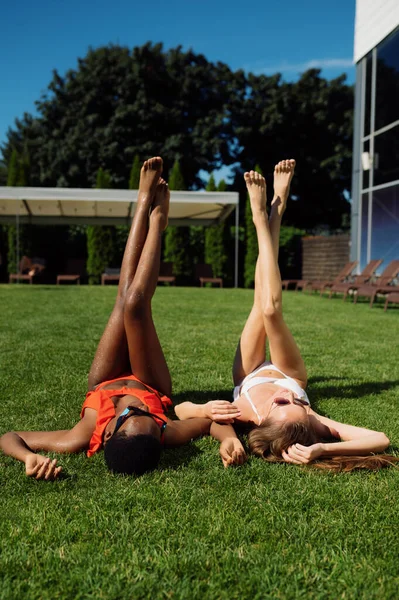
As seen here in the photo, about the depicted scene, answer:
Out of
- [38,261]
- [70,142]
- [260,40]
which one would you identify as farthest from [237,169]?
[38,261]

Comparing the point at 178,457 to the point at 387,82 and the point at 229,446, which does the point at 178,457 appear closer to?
the point at 229,446

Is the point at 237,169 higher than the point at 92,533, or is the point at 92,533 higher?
the point at 237,169

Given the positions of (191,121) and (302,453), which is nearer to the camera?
(302,453)

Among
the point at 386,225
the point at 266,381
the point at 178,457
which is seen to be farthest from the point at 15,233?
the point at 178,457

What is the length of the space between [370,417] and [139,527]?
6.40ft

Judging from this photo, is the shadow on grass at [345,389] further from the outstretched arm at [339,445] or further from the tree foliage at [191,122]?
the tree foliage at [191,122]

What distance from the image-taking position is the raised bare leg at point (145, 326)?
3033mm

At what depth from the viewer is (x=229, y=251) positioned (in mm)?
20375

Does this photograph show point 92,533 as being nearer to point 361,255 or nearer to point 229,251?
point 361,255

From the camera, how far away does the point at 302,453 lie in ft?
8.38

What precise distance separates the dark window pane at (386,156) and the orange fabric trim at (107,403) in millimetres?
12726

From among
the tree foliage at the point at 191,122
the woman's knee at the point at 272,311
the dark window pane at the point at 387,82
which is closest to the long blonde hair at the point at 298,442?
the woman's knee at the point at 272,311

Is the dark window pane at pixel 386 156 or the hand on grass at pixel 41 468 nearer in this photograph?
the hand on grass at pixel 41 468

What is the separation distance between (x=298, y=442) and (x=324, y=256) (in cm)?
1682
